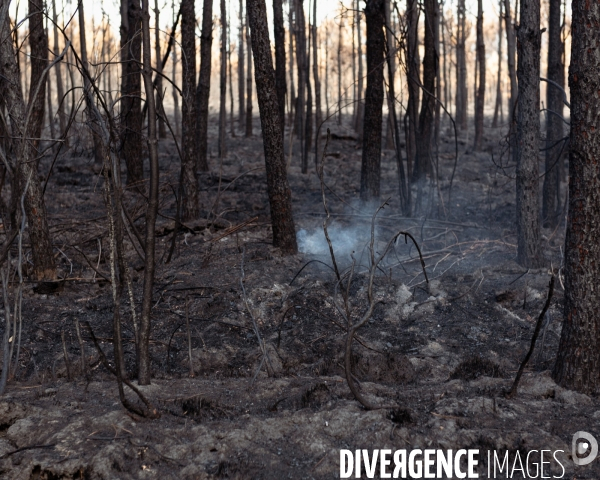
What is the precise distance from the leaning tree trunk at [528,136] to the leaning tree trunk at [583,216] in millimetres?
2730

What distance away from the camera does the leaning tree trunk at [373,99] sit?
31.0ft

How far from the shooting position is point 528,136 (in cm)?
677

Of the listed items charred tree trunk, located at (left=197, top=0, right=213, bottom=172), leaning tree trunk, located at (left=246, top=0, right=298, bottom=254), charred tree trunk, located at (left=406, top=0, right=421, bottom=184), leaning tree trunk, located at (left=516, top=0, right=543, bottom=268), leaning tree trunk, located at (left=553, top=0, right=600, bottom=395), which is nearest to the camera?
leaning tree trunk, located at (left=553, top=0, right=600, bottom=395)

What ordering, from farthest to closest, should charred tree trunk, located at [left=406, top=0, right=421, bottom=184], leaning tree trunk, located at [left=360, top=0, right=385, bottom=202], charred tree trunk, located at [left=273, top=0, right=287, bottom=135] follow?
charred tree trunk, located at [left=273, top=0, right=287, bottom=135], leaning tree trunk, located at [left=360, top=0, right=385, bottom=202], charred tree trunk, located at [left=406, top=0, right=421, bottom=184]

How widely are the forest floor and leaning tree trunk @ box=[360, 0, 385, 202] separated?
Answer: 1.84 ft

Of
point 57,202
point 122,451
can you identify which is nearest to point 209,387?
point 122,451

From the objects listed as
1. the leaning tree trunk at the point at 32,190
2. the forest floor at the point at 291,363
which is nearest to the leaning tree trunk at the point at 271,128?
the forest floor at the point at 291,363

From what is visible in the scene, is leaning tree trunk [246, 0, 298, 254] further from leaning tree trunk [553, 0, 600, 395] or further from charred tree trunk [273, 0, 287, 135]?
charred tree trunk [273, 0, 287, 135]

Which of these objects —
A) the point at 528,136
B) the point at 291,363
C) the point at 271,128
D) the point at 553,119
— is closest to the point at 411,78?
the point at 528,136

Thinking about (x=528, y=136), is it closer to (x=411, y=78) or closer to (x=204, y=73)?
(x=411, y=78)

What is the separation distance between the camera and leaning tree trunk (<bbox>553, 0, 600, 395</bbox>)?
3.79 meters

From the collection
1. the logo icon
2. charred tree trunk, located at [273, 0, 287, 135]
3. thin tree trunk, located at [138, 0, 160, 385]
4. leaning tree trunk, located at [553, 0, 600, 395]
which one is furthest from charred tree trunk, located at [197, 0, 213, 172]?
the logo icon

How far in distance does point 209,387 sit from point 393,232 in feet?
17.5

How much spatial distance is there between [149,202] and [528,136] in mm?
4740
